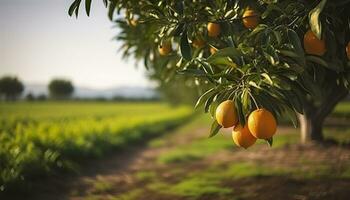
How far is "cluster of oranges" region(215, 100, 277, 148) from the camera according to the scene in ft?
7.17

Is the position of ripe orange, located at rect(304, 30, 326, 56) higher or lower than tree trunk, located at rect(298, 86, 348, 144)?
higher

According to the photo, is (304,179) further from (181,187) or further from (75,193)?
(75,193)

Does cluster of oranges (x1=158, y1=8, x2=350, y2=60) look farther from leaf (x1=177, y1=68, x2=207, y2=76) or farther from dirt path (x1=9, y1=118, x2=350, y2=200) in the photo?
dirt path (x1=9, y1=118, x2=350, y2=200)

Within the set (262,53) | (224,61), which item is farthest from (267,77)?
(224,61)

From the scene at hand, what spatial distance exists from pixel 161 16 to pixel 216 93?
2.92ft

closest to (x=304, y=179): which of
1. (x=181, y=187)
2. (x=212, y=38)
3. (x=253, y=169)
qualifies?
(x=253, y=169)

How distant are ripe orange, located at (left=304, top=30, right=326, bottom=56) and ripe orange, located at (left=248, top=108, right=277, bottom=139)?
0.51 metres

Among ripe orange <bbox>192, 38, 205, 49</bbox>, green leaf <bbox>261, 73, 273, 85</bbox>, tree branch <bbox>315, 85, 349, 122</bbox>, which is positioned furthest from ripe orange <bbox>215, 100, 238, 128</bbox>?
tree branch <bbox>315, 85, 349, 122</bbox>

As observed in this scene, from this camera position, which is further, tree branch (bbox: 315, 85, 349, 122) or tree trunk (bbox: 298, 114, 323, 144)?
tree trunk (bbox: 298, 114, 323, 144)

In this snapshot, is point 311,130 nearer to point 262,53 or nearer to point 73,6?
point 262,53

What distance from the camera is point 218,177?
613 cm

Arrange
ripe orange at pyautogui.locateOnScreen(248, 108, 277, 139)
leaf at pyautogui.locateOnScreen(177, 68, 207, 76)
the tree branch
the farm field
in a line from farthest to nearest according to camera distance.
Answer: the tree branch < the farm field < leaf at pyautogui.locateOnScreen(177, 68, 207, 76) < ripe orange at pyautogui.locateOnScreen(248, 108, 277, 139)

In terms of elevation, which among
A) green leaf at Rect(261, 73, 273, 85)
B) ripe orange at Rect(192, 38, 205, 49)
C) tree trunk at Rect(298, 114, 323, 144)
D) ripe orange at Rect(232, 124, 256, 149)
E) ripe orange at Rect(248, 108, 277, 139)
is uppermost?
ripe orange at Rect(192, 38, 205, 49)

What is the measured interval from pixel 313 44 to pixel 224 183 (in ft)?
11.9
